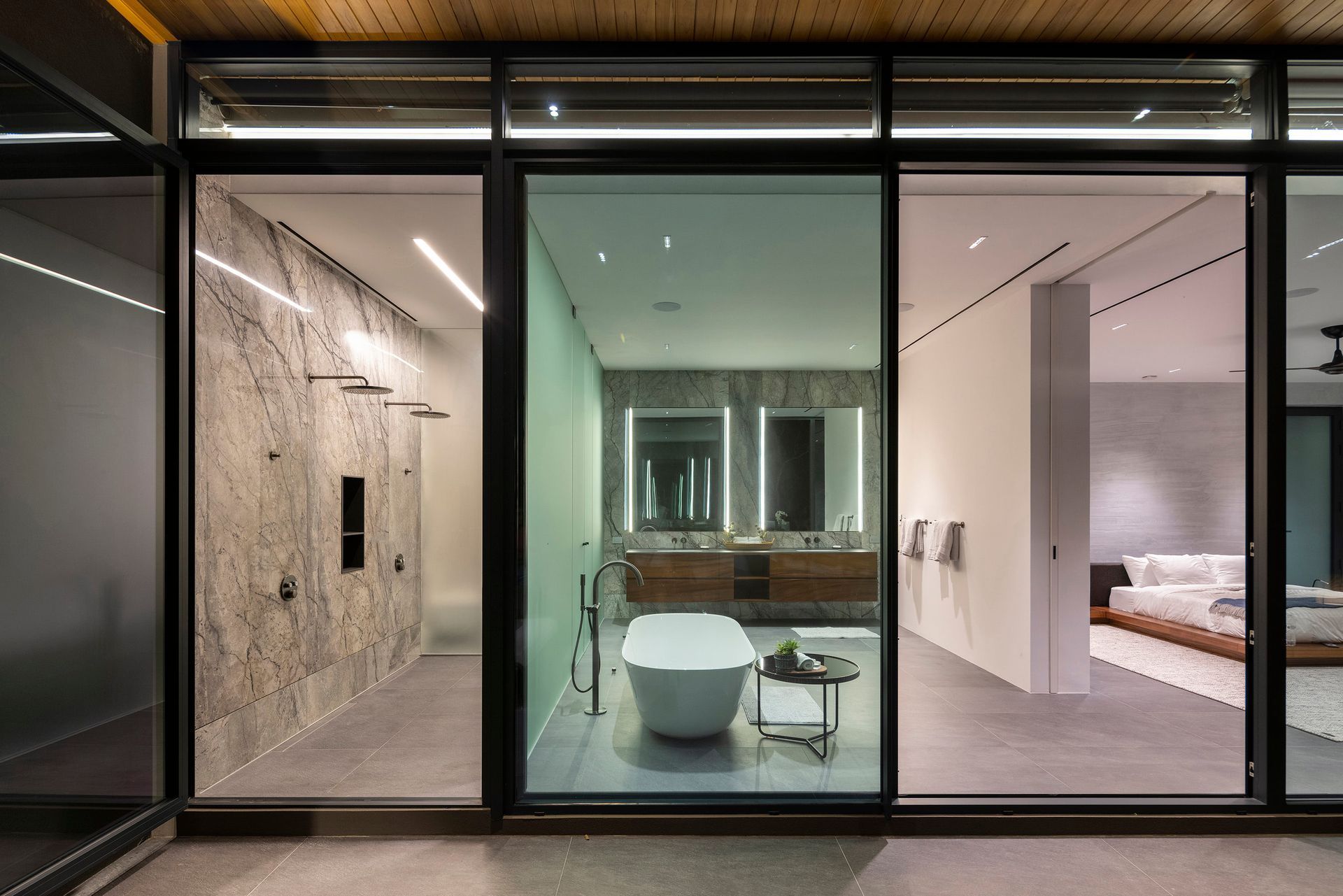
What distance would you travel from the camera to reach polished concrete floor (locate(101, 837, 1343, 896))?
2.18 meters

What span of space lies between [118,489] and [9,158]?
109 centimetres

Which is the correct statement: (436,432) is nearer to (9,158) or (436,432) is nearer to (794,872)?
(9,158)

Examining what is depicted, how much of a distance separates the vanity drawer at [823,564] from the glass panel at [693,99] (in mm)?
1712

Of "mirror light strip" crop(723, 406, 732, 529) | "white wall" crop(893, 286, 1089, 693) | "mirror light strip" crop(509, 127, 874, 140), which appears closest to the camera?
"mirror light strip" crop(509, 127, 874, 140)

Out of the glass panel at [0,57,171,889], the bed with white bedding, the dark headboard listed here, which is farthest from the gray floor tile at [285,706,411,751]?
the dark headboard

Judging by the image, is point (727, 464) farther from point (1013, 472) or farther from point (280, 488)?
point (1013, 472)

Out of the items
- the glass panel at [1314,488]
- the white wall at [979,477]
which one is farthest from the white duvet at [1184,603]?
the glass panel at [1314,488]

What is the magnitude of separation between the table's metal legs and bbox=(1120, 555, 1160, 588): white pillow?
6.57m

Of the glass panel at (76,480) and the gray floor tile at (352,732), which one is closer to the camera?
the glass panel at (76,480)

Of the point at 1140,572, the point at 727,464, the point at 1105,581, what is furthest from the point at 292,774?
the point at 1140,572

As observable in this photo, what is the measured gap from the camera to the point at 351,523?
4605 mm

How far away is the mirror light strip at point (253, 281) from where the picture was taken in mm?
3008

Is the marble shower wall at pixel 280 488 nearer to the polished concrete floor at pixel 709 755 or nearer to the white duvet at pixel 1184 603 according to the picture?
the polished concrete floor at pixel 709 755

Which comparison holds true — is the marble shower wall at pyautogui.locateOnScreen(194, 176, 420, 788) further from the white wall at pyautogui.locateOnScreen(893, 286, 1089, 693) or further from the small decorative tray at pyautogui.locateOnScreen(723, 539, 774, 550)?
the white wall at pyautogui.locateOnScreen(893, 286, 1089, 693)
